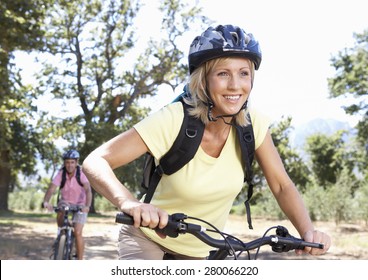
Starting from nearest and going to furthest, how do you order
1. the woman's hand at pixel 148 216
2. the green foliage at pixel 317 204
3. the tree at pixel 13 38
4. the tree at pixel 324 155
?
the woman's hand at pixel 148 216 < the tree at pixel 13 38 < the green foliage at pixel 317 204 < the tree at pixel 324 155

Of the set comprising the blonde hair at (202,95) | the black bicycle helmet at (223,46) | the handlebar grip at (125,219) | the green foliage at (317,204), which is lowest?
the green foliage at (317,204)

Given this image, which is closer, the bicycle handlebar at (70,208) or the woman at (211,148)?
the woman at (211,148)

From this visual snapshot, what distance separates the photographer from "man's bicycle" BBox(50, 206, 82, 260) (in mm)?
7893

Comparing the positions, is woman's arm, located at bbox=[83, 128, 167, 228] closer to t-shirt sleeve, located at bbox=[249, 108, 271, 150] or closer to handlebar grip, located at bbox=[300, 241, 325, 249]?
t-shirt sleeve, located at bbox=[249, 108, 271, 150]

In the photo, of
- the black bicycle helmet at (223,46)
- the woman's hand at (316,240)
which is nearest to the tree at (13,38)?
the black bicycle helmet at (223,46)

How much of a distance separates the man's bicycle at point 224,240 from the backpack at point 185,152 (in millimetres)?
303

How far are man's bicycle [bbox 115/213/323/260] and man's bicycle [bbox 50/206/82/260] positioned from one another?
5.68 metres

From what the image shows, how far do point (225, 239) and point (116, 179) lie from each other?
1.94 ft

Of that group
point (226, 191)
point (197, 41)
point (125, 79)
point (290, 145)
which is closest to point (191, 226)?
point (226, 191)

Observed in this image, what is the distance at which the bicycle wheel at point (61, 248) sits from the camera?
7.84 meters

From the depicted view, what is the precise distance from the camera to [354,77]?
82.7ft

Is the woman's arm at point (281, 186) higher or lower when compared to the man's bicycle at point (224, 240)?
higher

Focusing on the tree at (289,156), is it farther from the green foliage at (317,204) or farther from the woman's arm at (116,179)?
the woman's arm at (116,179)
